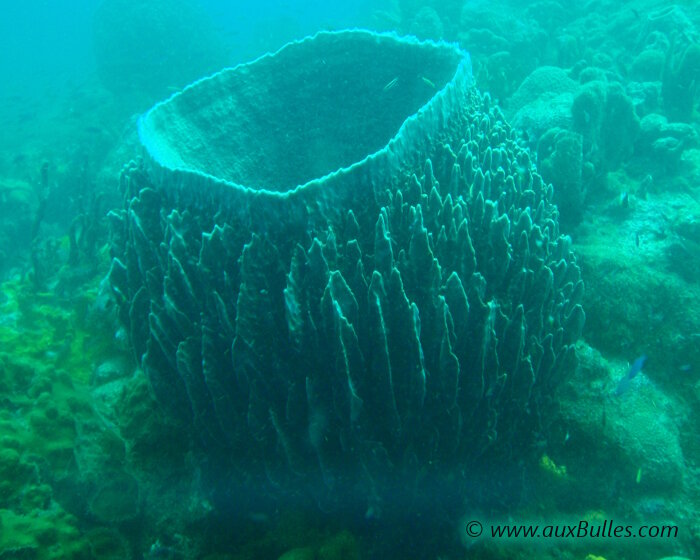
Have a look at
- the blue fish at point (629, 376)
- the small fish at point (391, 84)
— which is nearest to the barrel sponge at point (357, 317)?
the blue fish at point (629, 376)

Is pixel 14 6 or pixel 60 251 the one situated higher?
pixel 14 6

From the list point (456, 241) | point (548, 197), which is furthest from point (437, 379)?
point (548, 197)

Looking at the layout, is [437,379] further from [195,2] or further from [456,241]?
[195,2]

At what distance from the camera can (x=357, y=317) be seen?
2.61 m

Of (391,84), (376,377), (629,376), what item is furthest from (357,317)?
(391,84)

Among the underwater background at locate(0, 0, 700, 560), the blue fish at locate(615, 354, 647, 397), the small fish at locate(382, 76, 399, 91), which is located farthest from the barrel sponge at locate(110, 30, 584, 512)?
the small fish at locate(382, 76, 399, 91)

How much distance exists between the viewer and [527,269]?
313cm

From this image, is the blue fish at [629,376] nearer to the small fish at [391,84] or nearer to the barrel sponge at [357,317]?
the barrel sponge at [357,317]

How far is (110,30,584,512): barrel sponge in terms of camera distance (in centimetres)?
264

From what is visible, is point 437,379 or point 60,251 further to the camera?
point 60,251

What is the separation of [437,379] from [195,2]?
2345cm

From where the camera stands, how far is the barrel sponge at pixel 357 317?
264 centimetres

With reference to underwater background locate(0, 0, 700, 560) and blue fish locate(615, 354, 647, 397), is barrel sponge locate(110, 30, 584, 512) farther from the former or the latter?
blue fish locate(615, 354, 647, 397)

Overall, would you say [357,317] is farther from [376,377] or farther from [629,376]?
[629,376]
